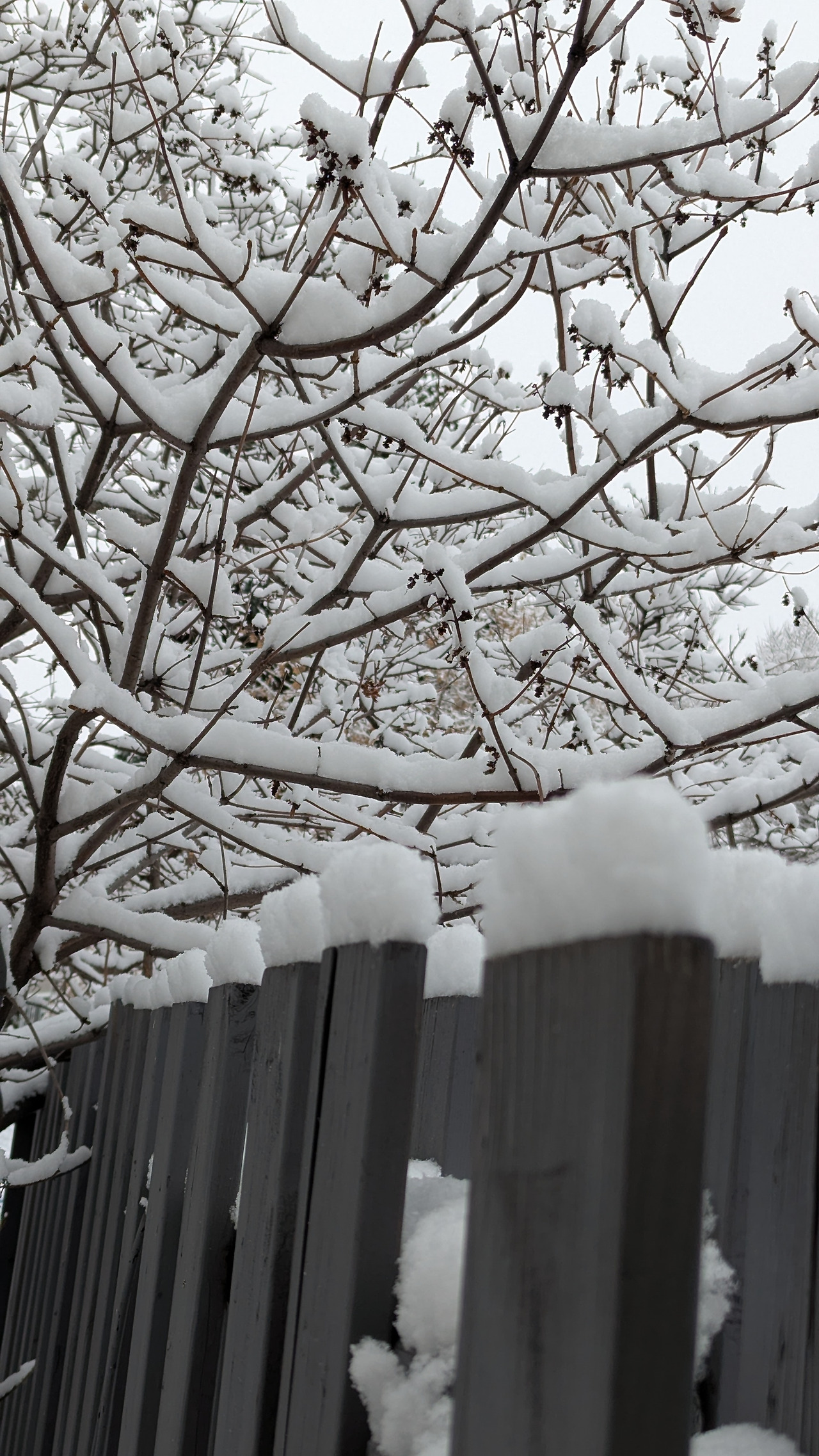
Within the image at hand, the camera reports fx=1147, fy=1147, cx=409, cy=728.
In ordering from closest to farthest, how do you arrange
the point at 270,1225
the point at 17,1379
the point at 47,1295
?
the point at 270,1225, the point at 17,1379, the point at 47,1295

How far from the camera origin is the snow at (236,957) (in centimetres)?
119

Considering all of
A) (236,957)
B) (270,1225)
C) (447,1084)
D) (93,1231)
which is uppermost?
(236,957)

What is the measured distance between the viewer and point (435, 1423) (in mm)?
727

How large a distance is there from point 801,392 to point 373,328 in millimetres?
662

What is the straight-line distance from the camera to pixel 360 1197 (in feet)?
2.58

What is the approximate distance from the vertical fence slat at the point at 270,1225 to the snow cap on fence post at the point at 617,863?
0.43 meters

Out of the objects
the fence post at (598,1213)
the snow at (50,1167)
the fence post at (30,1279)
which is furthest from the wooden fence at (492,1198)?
the fence post at (30,1279)

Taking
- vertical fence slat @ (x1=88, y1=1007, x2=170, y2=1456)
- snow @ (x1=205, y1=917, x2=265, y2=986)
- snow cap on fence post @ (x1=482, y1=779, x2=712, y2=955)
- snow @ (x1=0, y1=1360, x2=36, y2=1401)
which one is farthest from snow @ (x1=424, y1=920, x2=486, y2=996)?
snow @ (x1=0, y1=1360, x2=36, y2=1401)

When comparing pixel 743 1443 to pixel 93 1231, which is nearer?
pixel 743 1443

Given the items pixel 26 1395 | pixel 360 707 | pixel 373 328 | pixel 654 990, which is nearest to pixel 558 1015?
pixel 654 990

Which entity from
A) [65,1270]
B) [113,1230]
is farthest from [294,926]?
[65,1270]

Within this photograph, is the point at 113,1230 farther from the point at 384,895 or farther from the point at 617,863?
the point at 617,863

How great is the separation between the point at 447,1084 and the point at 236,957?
0.87 ft

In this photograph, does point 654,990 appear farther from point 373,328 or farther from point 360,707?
point 360,707
